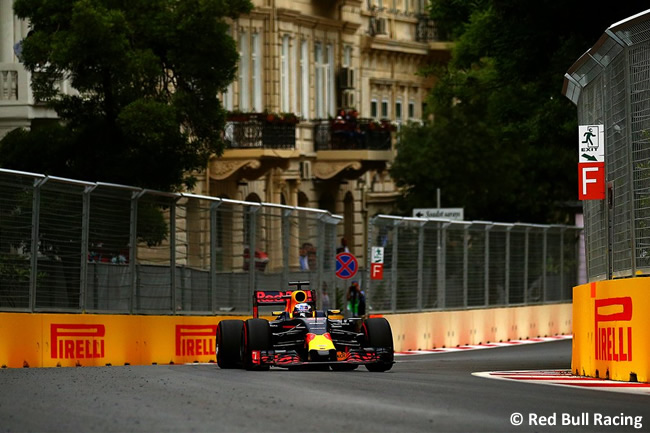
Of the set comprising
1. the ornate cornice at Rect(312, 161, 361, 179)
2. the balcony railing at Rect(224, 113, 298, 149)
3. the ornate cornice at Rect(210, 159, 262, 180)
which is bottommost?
the ornate cornice at Rect(210, 159, 262, 180)

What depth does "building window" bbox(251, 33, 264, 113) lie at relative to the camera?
179ft

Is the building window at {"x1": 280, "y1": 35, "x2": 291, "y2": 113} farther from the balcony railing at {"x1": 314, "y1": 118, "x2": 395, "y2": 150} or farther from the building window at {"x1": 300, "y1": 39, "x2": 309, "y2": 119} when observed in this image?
the balcony railing at {"x1": 314, "y1": 118, "x2": 395, "y2": 150}

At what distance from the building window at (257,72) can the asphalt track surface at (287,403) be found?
116 ft

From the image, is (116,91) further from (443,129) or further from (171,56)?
(443,129)

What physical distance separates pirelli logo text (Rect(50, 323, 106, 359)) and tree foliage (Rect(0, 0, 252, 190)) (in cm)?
828

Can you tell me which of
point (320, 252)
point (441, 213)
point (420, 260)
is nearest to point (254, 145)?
point (441, 213)

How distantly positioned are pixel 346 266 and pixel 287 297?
1442 cm

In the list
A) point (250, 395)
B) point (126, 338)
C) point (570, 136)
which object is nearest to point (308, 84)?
point (570, 136)

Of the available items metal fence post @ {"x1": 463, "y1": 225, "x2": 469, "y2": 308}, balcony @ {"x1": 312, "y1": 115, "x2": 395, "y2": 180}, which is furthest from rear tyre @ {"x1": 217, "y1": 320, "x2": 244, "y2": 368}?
balcony @ {"x1": 312, "y1": 115, "x2": 395, "y2": 180}

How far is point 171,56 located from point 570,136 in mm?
8117

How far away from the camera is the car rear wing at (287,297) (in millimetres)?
23859

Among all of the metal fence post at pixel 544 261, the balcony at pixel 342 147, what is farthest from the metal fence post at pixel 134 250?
the balcony at pixel 342 147

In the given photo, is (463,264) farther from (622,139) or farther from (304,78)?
(622,139)

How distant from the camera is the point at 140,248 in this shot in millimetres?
28078
